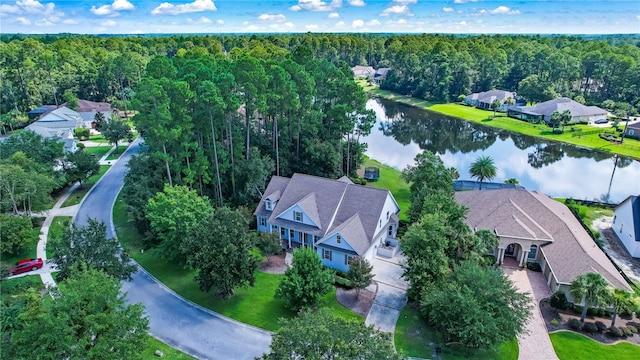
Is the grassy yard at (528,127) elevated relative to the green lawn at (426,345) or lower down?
elevated

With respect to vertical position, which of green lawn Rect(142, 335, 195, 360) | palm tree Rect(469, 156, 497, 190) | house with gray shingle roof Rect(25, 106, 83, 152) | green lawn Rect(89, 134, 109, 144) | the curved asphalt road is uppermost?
house with gray shingle roof Rect(25, 106, 83, 152)

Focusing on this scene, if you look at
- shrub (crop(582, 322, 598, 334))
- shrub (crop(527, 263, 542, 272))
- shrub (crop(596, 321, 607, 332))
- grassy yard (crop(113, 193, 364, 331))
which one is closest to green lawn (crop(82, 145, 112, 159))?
grassy yard (crop(113, 193, 364, 331))

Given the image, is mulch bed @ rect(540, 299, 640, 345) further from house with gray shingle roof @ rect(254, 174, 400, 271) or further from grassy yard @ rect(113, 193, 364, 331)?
house with gray shingle roof @ rect(254, 174, 400, 271)

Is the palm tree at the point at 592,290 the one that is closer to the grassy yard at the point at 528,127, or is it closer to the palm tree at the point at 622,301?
the palm tree at the point at 622,301

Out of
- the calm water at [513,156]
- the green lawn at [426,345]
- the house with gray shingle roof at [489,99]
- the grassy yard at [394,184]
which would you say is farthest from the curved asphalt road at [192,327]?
the house with gray shingle roof at [489,99]

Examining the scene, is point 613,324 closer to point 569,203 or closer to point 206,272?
point 569,203
